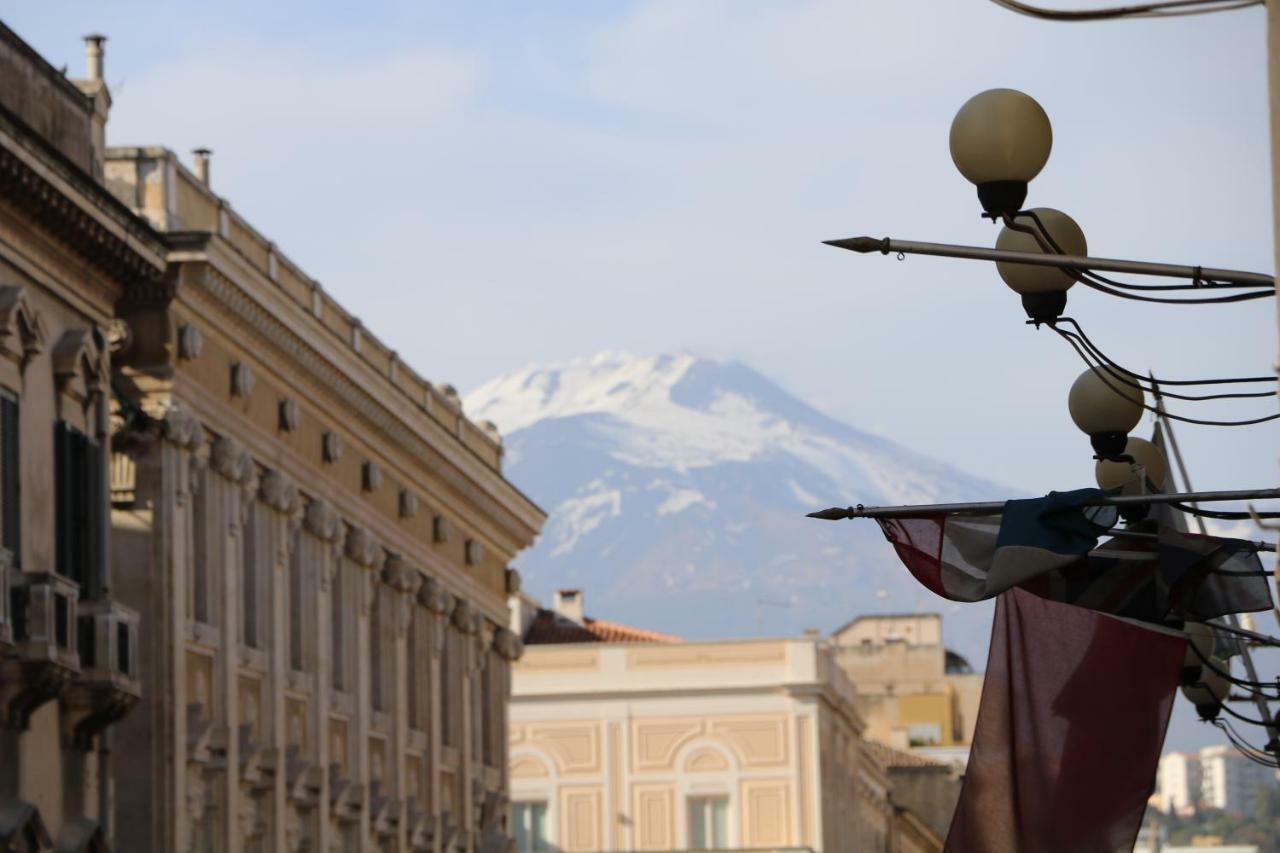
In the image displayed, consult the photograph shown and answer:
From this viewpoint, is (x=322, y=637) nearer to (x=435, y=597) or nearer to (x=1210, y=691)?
(x=435, y=597)

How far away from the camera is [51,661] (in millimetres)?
31000

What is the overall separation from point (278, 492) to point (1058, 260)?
30024 millimetres

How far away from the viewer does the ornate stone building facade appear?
106 feet

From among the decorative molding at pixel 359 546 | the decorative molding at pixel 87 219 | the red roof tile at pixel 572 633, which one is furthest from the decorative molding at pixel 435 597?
the red roof tile at pixel 572 633

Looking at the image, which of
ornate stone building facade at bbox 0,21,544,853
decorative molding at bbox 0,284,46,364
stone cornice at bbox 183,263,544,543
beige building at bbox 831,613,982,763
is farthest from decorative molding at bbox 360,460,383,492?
beige building at bbox 831,613,982,763

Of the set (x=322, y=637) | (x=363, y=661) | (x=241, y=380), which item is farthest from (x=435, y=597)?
(x=241, y=380)

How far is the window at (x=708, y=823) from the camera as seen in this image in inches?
3162

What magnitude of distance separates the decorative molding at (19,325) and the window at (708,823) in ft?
162

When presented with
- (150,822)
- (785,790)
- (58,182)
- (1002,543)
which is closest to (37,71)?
(58,182)

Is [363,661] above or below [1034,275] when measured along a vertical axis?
above

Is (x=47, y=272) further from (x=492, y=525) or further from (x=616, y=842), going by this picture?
(x=616, y=842)

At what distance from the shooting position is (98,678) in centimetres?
3275

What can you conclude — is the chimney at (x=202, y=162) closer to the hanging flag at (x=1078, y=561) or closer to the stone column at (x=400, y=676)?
the stone column at (x=400, y=676)

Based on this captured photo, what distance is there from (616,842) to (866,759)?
1315 centimetres
